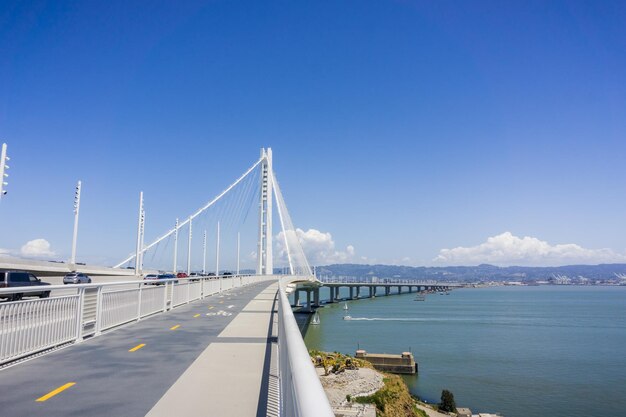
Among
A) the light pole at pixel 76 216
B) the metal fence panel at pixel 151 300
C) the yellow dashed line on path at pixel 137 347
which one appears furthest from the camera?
the light pole at pixel 76 216

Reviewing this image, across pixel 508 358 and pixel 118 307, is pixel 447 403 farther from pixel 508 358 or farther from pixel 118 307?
pixel 118 307

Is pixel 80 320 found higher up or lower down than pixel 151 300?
lower down

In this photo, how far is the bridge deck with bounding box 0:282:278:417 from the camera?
18.4 ft

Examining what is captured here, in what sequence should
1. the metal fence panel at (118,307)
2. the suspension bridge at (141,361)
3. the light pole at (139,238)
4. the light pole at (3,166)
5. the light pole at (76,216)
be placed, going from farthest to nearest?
the light pole at (139,238)
the light pole at (76,216)
the light pole at (3,166)
the metal fence panel at (118,307)
the suspension bridge at (141,361)

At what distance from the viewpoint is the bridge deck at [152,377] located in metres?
5.59

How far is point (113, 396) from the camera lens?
6.08 meters

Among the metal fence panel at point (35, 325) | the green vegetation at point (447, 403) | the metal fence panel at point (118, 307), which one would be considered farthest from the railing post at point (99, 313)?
the green vegetation at point (447, 403)

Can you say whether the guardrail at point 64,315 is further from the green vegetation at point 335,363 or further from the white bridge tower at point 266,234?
the white bridge tower at point 266,234

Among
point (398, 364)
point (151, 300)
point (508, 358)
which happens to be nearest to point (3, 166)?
point (151, 300)

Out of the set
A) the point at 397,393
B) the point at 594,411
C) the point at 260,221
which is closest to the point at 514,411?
the point at 594,411

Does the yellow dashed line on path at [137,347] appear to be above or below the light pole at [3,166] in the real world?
below

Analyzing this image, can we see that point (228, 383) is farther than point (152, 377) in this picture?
No

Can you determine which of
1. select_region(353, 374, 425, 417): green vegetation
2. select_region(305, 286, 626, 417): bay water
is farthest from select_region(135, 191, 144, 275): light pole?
select_region(353, 374, 425, 417): green vegetation

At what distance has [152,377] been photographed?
7.17 metres
